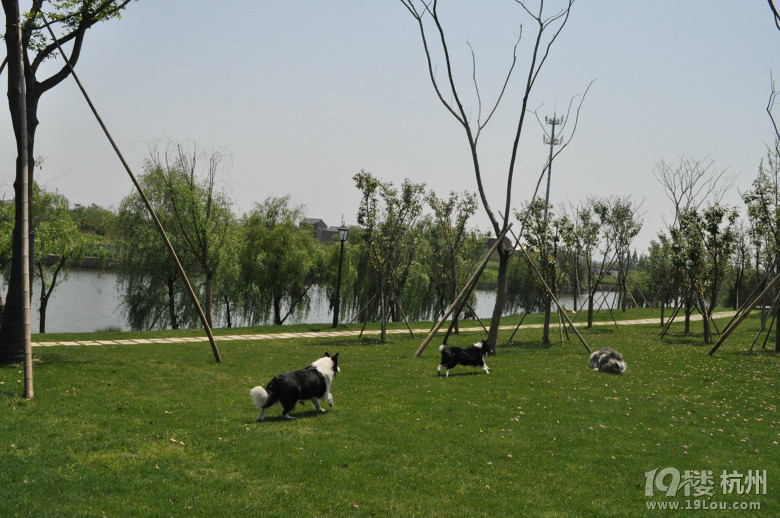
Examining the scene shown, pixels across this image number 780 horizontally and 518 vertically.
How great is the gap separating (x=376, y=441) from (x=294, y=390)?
1876 mm

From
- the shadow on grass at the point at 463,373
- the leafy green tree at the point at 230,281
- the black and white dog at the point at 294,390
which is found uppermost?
the leafy green tree at the point at 230,281

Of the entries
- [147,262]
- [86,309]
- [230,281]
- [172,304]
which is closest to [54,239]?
[147,262]

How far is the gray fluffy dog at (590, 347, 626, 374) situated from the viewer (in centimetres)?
1575

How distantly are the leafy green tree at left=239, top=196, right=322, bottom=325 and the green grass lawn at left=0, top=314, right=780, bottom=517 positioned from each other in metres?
21.7

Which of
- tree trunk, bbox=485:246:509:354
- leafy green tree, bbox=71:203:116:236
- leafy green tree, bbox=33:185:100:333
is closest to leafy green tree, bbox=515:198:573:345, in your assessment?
tree trunk, bbox=485:246:509:354

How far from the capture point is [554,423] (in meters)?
10.2

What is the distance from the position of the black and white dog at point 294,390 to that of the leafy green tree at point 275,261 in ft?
90.1

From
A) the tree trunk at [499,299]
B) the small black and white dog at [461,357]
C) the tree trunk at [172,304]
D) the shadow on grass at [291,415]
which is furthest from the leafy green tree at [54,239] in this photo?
the shadow on grass at [291,415]

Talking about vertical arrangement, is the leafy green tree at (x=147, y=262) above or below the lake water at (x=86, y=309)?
above

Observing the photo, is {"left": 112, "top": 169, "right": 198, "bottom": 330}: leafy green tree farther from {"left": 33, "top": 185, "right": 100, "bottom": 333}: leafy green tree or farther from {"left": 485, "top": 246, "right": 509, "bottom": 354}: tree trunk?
{"left": 485, "top": 246, "right": 509, "bottom": 354}: tree trunk

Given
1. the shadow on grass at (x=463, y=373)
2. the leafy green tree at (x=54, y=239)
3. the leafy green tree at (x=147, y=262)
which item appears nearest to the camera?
the shadow on grass at (x=463, y=373)

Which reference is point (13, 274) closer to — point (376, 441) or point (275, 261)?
point (376, 441)

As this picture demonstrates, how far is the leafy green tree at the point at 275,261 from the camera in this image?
37500mm

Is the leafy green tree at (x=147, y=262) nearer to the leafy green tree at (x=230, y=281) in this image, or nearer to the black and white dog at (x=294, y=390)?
the leafy green tree at (x=230, y=281)
